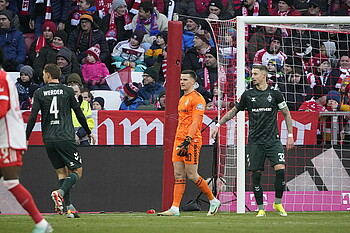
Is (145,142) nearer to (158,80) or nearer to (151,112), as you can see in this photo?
(151,112)

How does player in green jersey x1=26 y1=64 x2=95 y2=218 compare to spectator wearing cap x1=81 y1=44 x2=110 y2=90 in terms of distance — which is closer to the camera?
player in green jersey x1=26 y1=64 x2=95 y2=218

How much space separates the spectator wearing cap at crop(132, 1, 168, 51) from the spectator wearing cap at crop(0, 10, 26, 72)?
2.85m

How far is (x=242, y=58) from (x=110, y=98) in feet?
12.9

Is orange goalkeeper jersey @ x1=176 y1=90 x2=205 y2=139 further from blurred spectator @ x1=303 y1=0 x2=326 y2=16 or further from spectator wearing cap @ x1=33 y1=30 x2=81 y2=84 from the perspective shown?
blurred spectator @ x1=303 y1=0 x2=326 y2=16

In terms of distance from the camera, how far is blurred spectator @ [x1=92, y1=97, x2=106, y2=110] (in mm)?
15195

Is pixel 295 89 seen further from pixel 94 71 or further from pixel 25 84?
pixel 25 84

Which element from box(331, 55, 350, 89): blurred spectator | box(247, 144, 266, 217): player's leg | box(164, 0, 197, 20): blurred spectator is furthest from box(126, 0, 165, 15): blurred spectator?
box(247, 144, 266, 217): player's leg

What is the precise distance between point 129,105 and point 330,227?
25.8 feet

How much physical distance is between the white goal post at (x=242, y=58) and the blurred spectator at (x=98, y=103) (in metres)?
3.60

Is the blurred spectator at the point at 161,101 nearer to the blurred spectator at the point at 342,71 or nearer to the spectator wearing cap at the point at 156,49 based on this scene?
the spectator wearing cap at the point at 156,49

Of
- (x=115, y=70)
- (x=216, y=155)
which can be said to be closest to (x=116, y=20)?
(x=115, y=70)

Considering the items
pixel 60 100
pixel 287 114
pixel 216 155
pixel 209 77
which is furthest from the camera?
pixel 209 77

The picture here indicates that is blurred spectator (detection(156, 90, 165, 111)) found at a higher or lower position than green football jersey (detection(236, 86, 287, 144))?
higher

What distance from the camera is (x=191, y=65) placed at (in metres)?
17.1
